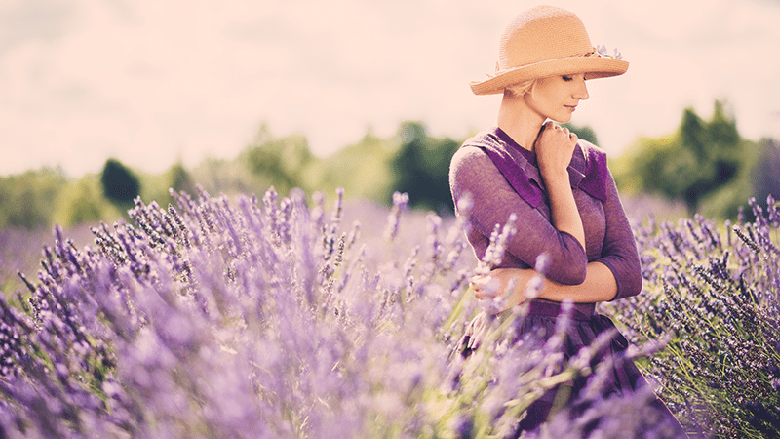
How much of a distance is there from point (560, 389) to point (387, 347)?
1.82ft

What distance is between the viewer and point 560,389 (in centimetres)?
133

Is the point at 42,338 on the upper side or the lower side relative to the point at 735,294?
upper

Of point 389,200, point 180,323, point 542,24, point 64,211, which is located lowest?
point 389,200

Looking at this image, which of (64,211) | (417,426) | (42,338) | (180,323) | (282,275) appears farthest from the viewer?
(64,211)

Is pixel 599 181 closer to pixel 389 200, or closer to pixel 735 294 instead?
pixel 735 294

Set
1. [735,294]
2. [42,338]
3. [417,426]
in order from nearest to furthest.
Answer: [417,426] < [42,338] < [735,294]

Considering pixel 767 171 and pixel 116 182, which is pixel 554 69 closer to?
pixel 767 171

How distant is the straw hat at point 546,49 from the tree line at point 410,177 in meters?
8.30

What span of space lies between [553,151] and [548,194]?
149 millimetres

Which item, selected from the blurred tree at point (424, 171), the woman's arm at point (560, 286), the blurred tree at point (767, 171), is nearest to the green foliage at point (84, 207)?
the blurred tree at point (424, 171)

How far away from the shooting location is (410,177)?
50.3ft

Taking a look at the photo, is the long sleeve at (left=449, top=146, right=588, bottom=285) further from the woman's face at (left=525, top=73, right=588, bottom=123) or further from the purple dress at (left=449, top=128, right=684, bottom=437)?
the woman's face at (left=525, top=73, right=588, bottom=123)

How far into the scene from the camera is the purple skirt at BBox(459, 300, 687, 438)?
4.45ft

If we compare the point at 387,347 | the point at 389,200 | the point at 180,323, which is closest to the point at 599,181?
the point at 387,347
